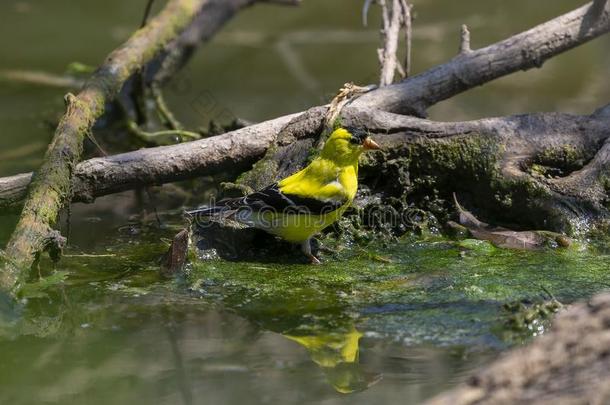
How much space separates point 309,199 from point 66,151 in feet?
4.94

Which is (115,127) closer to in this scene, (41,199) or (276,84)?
(276,84)

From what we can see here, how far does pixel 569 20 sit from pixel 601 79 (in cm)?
395

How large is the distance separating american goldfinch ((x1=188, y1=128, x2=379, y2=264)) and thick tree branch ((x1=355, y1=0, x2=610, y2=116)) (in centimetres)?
68

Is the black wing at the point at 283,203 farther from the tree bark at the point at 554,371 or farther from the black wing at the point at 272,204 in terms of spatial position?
the tree bark at the point at 554,371

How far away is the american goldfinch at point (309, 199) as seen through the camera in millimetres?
5832

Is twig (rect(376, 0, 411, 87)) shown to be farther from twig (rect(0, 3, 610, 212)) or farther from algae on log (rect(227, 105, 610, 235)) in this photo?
algae on log (rect(227, 105, 610, 235))

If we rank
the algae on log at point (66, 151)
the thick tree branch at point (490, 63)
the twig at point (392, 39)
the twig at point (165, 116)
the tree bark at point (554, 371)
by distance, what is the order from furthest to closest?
the twig at point (165, 116), the twig at point (392, 39), the thick tree branch at point (490, 63), the algae on log at point (66, 151), the tree bark at point (554, 371)

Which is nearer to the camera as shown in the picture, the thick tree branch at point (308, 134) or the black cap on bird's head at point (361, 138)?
the black cap on bird's head at point (361, 138)

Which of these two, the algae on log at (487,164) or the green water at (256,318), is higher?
the algae on log at (487,164)

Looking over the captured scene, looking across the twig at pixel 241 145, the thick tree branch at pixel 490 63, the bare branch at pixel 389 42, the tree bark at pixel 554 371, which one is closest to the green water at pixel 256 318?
the twig at pixel 241 145

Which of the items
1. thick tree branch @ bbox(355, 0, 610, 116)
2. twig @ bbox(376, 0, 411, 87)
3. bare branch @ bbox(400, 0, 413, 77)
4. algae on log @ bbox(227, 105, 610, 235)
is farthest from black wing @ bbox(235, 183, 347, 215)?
bare branch @ bbox(400, 0, 413, 77)

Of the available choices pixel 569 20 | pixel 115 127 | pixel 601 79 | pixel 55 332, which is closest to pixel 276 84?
pixel 115 127

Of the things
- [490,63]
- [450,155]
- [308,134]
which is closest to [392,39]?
[490,63]

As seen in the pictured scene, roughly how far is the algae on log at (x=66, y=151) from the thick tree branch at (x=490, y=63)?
5.93 ft
